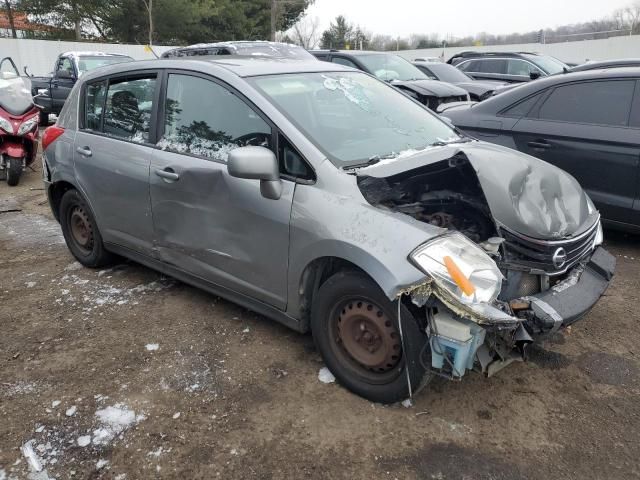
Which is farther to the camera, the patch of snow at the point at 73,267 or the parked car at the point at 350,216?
the patch of snow at the point at 73,267

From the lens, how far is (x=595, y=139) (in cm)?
462

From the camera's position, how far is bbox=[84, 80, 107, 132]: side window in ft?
13.9

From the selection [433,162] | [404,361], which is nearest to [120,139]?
[433,162]

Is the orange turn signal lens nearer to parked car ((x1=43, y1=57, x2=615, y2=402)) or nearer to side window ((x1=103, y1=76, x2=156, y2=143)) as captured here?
parked car ((x1=43, y1=57, x2=615, y2=402))

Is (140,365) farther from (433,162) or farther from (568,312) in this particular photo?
(568,312)

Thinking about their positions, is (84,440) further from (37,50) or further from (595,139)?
(37,50)

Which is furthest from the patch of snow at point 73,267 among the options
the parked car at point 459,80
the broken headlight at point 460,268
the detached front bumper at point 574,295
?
the parked car at point 459,80

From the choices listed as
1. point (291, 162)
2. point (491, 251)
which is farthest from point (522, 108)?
point (291, 162)

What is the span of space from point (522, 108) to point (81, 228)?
13.8 feet

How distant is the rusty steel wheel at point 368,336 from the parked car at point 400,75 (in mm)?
6540

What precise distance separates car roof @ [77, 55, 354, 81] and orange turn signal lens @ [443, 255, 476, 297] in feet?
5.69

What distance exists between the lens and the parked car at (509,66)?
12.6 meters

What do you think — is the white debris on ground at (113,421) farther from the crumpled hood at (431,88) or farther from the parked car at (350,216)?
the crumpled hood at (431,88)

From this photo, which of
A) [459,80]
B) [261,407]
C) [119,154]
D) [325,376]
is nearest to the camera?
[261,407]
